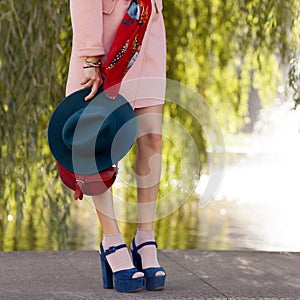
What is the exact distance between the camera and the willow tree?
3.70 metres

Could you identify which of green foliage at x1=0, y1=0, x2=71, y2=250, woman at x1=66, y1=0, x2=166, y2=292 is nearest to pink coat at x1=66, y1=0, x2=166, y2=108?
woman at x1=66, y1=0, x2=166, y2=292

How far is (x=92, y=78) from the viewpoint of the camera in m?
2.15

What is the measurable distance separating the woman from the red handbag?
53 millimetres

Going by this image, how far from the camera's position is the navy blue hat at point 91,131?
7.00 ft

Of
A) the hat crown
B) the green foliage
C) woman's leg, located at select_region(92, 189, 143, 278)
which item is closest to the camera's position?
the hat crown

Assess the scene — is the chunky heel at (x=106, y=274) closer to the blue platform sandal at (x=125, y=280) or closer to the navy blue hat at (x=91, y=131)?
the blue platform sandal at (x=125, y=280)

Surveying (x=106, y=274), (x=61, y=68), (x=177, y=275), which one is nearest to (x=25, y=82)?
(x=61, y=68)

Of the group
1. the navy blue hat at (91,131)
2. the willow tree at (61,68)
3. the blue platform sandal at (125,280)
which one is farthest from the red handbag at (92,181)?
the willow tree at (61,68)

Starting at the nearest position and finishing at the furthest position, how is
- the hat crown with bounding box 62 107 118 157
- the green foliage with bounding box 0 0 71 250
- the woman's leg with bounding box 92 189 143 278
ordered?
the hat crown with bounding box 62 107 118 157 → the woman's leg with bounding box 92 189 143 278 → the green foliage with bounding box 0 0 71 250

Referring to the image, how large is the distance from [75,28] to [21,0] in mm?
1603

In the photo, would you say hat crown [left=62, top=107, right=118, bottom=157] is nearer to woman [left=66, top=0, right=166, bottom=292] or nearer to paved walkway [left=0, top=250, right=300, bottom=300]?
woman [left=66, top=0, right=166, bottom=292]

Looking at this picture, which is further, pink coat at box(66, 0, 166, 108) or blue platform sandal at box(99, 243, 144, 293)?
blue platform sandal at box(99, 243, 144, 293)

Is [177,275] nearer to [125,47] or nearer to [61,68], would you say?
[125,47]

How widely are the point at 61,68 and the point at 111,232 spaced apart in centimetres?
182
